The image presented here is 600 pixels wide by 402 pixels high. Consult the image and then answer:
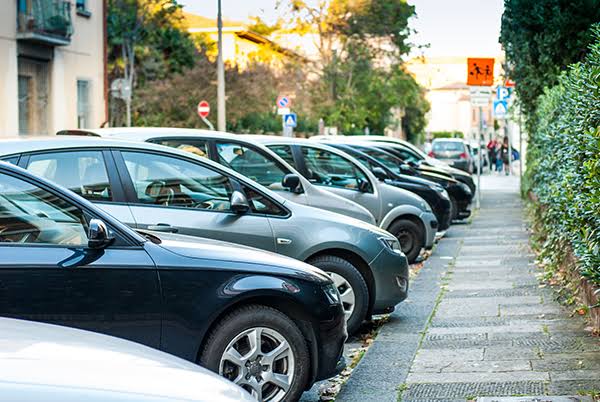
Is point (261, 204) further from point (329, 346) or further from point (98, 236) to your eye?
point (98, 236)

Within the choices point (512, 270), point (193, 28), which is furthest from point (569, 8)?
point (193, 28)

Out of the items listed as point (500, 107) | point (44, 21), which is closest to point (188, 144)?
point (44, 21)

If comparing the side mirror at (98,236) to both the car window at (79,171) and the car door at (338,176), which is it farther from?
the car door at (338,176)

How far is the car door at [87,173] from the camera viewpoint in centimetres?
715

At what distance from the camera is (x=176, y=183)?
7863mm

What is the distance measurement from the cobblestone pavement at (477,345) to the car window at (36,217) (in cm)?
232

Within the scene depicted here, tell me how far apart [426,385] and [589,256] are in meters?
1.51

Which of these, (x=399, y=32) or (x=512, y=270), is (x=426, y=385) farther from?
(x=399, y=32)

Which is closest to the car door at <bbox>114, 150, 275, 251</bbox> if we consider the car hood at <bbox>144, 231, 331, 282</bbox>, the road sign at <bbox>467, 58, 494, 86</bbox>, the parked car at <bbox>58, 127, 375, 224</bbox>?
the car hood at <bbox>144, 231, 331, 282</bbox>

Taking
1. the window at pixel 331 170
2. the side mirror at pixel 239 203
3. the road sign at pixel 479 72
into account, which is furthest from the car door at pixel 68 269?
the road sign at pixel 479 72

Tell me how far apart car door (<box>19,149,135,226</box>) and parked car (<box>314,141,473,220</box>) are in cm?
1038

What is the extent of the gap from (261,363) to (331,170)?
7729mm

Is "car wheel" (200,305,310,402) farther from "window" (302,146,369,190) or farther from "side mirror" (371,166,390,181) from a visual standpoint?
"side mirror" (371,166,390,181)

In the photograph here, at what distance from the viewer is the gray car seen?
7.32m
